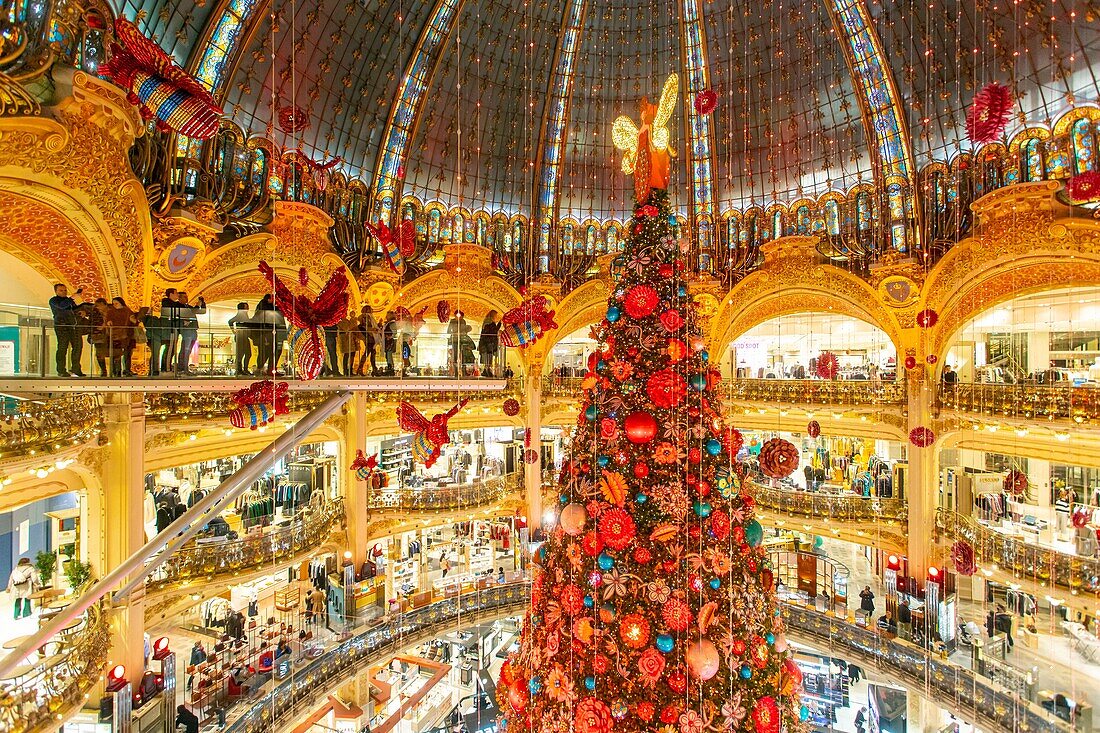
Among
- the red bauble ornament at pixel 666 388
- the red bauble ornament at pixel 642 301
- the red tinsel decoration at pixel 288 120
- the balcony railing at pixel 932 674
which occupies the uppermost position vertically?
the red tinsel decoration at pixel 288 120

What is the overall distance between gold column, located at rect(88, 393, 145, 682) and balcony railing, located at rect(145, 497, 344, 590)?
0.80m

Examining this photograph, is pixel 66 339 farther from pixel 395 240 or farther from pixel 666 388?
pixel 666 388

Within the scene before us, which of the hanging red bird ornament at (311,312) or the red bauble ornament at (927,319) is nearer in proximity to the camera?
the hanging red bird ornament at (311,312)

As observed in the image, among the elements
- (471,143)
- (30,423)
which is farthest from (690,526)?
A: (471,143)

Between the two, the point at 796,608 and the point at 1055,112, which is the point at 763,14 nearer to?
the point at 1055,112

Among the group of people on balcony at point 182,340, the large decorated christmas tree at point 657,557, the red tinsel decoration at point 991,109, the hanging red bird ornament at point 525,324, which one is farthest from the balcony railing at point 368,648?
the red tinsel decoration at point 991,109

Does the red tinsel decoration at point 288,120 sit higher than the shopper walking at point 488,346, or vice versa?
the red tinsel decoration at point 288,120

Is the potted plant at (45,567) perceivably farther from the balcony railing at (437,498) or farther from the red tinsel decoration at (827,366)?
the red tinsel decoration at (827,366)

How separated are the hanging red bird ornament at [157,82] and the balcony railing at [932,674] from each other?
11.1 m

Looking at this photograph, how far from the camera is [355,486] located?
57.3 ft

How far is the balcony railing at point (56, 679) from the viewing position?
7.56 m

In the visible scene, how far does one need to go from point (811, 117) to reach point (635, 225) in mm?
16830

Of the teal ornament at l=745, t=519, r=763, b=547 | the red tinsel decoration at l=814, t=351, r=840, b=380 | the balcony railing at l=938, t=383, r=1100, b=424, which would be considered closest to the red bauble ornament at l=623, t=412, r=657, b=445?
the teal ornament at l=745, t=519, r=763, b=547

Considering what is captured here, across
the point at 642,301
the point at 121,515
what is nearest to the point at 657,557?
the point at 642,301
